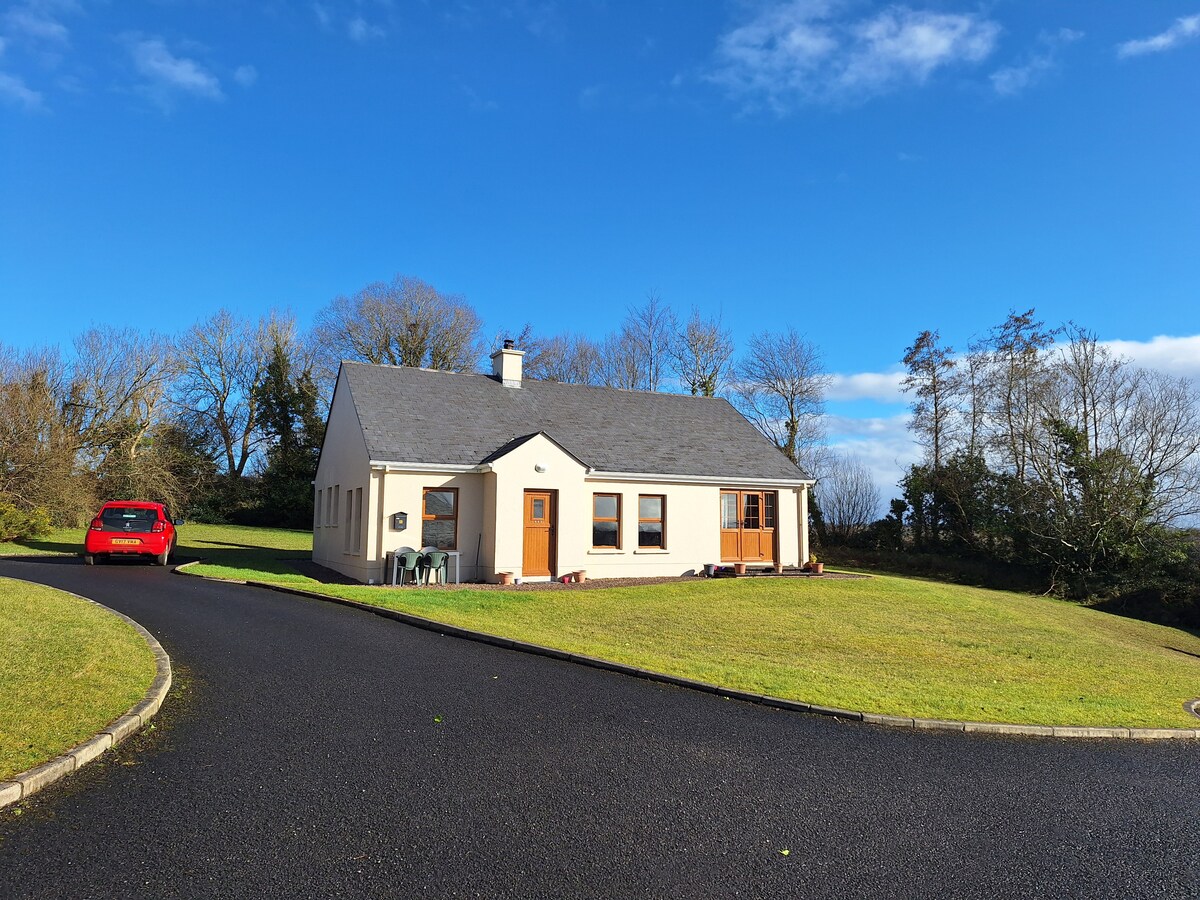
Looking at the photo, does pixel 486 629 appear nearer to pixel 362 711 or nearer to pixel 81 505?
pixel 362 711

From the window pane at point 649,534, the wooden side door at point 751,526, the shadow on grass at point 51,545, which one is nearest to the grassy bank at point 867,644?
the wooden side door at point 751,526

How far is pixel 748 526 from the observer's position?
915 inches

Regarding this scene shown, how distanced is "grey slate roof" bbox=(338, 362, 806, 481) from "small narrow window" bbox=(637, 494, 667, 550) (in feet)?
2.84

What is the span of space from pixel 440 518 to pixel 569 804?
14.8m

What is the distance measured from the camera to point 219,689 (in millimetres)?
7465

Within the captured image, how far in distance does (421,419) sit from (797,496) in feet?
38.3

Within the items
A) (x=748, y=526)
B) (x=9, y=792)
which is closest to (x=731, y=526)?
(x=748, y=526)

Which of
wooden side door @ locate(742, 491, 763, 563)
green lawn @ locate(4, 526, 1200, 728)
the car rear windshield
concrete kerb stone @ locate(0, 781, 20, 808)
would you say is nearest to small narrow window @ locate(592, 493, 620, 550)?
green lawn @ locate(4, 526, 1200, 728)

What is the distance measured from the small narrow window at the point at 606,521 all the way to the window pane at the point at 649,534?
712 millimetres

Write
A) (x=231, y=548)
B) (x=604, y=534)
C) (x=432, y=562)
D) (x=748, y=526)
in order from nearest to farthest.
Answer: (x=432, y=562) < (x=604, y=534) < (x=748, y=526) < (x=231, y=548)

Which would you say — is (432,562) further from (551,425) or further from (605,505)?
(551,425)

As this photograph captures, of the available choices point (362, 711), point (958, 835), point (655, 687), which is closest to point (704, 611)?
point (655, 687)

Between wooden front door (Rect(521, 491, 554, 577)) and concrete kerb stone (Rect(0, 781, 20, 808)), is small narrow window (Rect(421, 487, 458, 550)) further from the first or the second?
concrete kerb stone (Rect(0, 781, 20, 808))

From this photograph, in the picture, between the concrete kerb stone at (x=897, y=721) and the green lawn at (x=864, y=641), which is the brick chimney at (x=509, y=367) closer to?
the green lawn at (x=864, y=641)
